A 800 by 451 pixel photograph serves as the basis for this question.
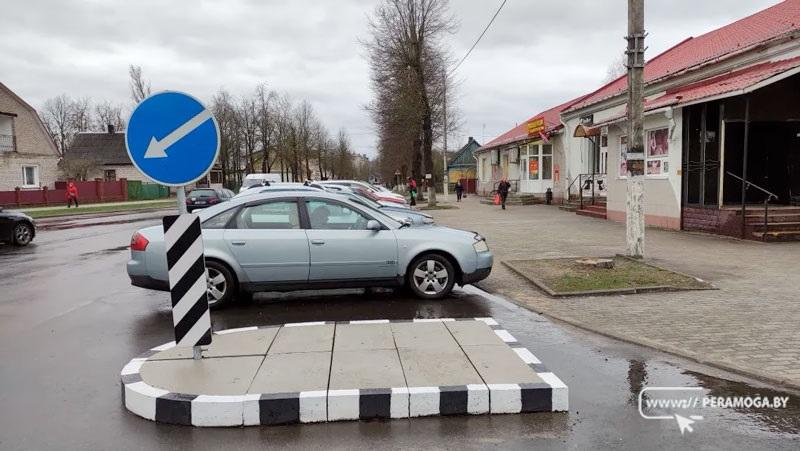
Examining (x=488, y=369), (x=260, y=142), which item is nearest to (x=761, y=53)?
(x=488, y=369)

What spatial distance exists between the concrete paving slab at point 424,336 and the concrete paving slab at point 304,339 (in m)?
0.69

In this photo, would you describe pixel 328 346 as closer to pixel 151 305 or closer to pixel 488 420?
pixel 488 420

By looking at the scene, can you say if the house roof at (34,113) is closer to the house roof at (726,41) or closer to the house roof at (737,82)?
the house roof at (726,41)

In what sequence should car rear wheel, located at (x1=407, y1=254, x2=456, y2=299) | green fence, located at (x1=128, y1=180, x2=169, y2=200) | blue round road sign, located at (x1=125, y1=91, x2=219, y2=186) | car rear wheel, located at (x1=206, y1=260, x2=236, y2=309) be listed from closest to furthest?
blue round road sign, located at (x1=125, y1=91, x2=219, y2=186)
car rear wheel, located at (x1=206, y1=260, x2=236, y2=309)
car rear wheel, located at (x1=407, y1=254, x2=456, y2=299)
green fence, located at (x1=128, y1=180, x2=169, y2=200)

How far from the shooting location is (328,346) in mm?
5621

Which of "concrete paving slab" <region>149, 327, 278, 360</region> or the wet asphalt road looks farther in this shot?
"concrete paving slab" <region>149, 327, 278, 360</region>

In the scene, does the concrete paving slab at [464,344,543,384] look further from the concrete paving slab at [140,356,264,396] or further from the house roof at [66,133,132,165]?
the house roof at [66,133,132,165]

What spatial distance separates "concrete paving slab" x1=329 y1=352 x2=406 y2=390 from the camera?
4527 millimetres

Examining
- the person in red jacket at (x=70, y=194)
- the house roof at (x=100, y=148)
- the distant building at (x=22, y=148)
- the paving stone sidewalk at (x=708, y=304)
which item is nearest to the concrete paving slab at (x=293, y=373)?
the paving stone sidewalk at (x=708, y=304)

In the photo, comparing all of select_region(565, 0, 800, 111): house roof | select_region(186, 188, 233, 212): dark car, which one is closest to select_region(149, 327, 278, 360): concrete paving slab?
select_region(565, 0, 800, 111): house roof

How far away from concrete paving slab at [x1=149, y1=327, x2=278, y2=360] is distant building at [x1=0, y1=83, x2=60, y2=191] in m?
41.7

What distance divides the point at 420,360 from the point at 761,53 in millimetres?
15883

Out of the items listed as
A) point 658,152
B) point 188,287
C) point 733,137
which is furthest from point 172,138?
point 733,137

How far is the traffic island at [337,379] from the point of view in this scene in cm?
423
